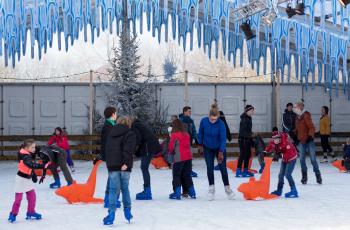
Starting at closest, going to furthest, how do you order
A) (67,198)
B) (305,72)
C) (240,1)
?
1. (67,198)
2. (240,1)
3. (305,72)

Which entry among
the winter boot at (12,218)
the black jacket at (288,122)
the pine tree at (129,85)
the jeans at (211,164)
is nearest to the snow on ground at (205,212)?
the winter boot at (12,218)

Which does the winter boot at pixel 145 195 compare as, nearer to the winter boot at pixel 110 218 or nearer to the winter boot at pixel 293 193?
the winter boot at pixel 293 193

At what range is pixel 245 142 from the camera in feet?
45.8

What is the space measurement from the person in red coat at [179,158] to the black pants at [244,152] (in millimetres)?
3708

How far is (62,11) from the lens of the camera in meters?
19.3

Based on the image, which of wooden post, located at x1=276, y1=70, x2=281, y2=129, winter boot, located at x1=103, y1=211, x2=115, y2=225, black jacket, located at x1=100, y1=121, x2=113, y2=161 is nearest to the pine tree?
wooden post, located at x1=276, y1=70, x2=281, y2=129

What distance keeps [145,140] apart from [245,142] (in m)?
4.52

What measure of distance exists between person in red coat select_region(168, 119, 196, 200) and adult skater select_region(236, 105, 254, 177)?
3.68 m

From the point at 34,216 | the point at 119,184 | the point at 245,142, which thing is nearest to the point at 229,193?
the point at 119,184

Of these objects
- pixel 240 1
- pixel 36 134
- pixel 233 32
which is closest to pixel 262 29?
pixel 233 32

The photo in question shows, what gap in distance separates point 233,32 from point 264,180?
9552 mm

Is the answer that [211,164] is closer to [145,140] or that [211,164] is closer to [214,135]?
[214,135]

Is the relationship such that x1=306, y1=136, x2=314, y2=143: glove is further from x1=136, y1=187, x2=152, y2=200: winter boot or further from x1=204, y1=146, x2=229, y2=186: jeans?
x1=136, y1=187, x2=152, y2=200: winter boot

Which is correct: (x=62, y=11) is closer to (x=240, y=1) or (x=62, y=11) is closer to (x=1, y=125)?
(x=1, y=125)
